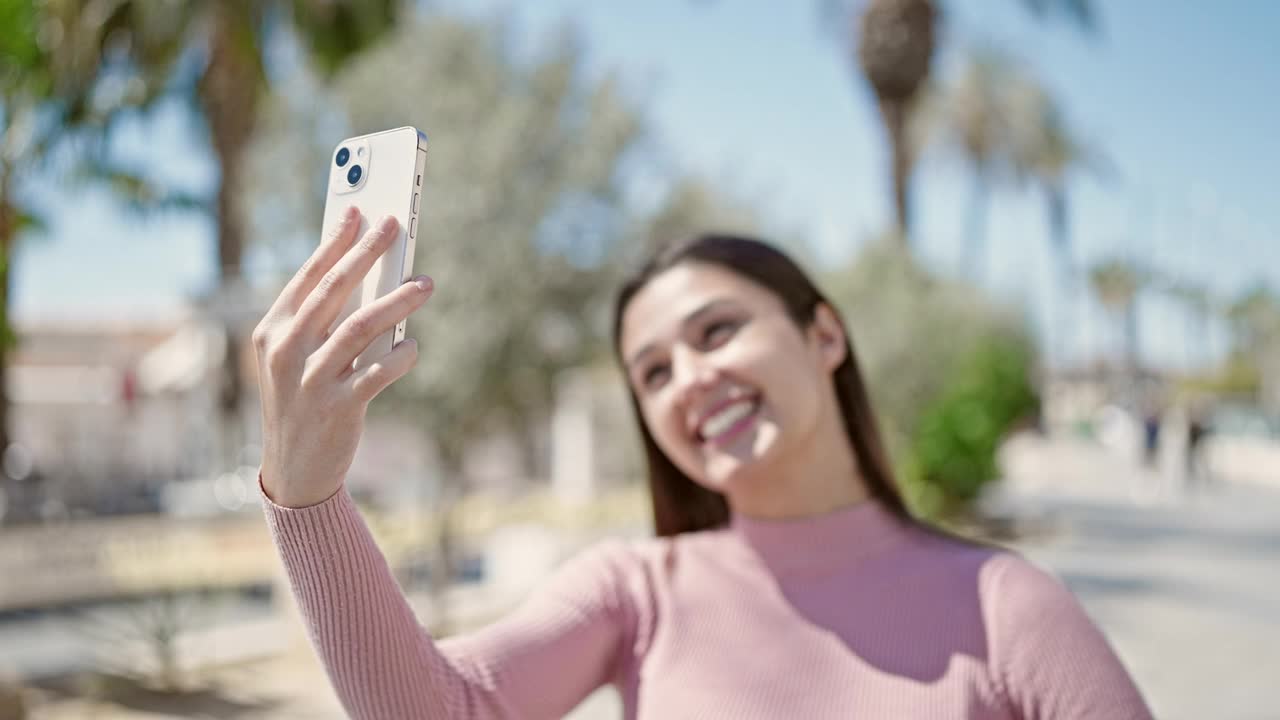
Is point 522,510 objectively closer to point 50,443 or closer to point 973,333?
point 973,333

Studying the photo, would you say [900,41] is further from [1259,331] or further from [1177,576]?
[1259,331]

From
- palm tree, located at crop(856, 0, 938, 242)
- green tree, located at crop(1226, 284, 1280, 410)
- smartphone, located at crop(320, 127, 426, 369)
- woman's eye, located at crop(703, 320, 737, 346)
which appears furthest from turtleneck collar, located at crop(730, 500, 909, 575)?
green tree, located at crop(1226, 284, 1280, 410)

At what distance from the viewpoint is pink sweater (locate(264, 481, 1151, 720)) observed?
136 centimetres

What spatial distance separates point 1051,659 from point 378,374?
3.16 ft

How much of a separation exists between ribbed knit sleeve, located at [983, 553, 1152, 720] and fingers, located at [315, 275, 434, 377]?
3.06 ft

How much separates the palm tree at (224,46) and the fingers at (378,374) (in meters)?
11.8

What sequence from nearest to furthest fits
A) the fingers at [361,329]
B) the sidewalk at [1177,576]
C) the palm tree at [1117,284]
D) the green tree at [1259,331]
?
the fingers at [361,329]
the sidewalk at [1177,576]
the green tree at [1259,331]
the palm tree at [1117,284]

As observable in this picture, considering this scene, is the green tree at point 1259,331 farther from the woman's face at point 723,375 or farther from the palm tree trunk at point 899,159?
the woman's face at point 723,375

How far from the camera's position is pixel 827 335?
1.91m

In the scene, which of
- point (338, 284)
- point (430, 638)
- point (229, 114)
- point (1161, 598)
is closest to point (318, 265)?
point (338, 284)

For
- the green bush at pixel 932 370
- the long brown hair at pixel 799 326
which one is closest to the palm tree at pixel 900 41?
the green bush at pixel 932 370

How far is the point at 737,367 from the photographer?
1.70 metres

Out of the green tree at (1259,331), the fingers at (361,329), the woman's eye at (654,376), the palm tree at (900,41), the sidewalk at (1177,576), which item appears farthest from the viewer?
the green tree at (1259,331)

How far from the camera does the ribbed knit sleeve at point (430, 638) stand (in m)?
1.18
